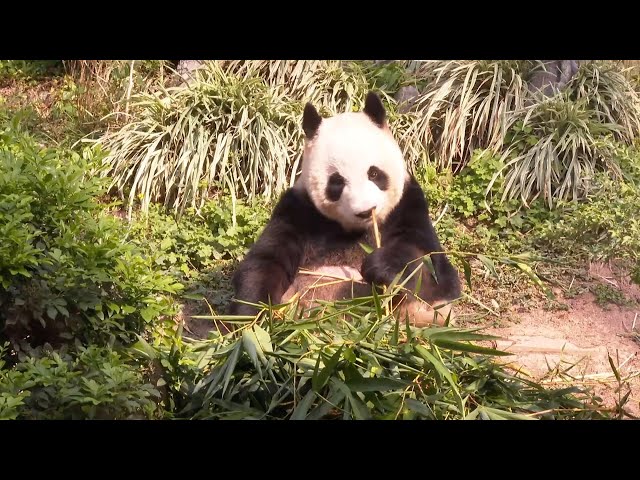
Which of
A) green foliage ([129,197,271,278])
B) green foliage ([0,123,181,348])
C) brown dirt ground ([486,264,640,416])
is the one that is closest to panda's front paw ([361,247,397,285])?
green foliage ([0,123,181,348])

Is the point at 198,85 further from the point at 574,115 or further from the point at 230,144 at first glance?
the point at 574,115

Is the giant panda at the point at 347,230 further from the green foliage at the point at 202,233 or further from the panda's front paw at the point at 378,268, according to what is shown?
the green foliage at the point at 202,233

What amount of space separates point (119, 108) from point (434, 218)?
10.0ft

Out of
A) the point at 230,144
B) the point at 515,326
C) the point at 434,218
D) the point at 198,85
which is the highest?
the point at 198,85

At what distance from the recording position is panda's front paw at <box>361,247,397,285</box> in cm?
406

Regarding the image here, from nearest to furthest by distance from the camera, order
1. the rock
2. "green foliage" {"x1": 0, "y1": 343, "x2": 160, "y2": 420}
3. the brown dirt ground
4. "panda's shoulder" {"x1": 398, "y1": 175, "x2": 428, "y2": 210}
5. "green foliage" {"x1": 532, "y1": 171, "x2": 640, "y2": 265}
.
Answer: "green foliage" {"x1": 0, "y1": 343, "x2": 160, "y2": 420}, "panda's shoulder" {"x1": 398, "y1": 175, "x2": 428, "y2": 210}, the brown dirt ground, "green foliage" {"x1": 532, "y1": 171, "x2": 640, "y2": 265}, the rock

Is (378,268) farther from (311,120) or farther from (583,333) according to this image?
(583,333)

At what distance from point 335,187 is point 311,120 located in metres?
0.44

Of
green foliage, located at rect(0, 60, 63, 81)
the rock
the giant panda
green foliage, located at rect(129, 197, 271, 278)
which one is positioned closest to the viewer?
the giant panda

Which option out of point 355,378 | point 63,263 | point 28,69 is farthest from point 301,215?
point 28,69

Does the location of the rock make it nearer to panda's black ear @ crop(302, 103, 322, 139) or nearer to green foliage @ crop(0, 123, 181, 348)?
panda's black ear @ crop(302, 103, 322, 139)

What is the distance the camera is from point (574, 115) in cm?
686

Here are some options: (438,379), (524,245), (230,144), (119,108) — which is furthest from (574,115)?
(438,379)
